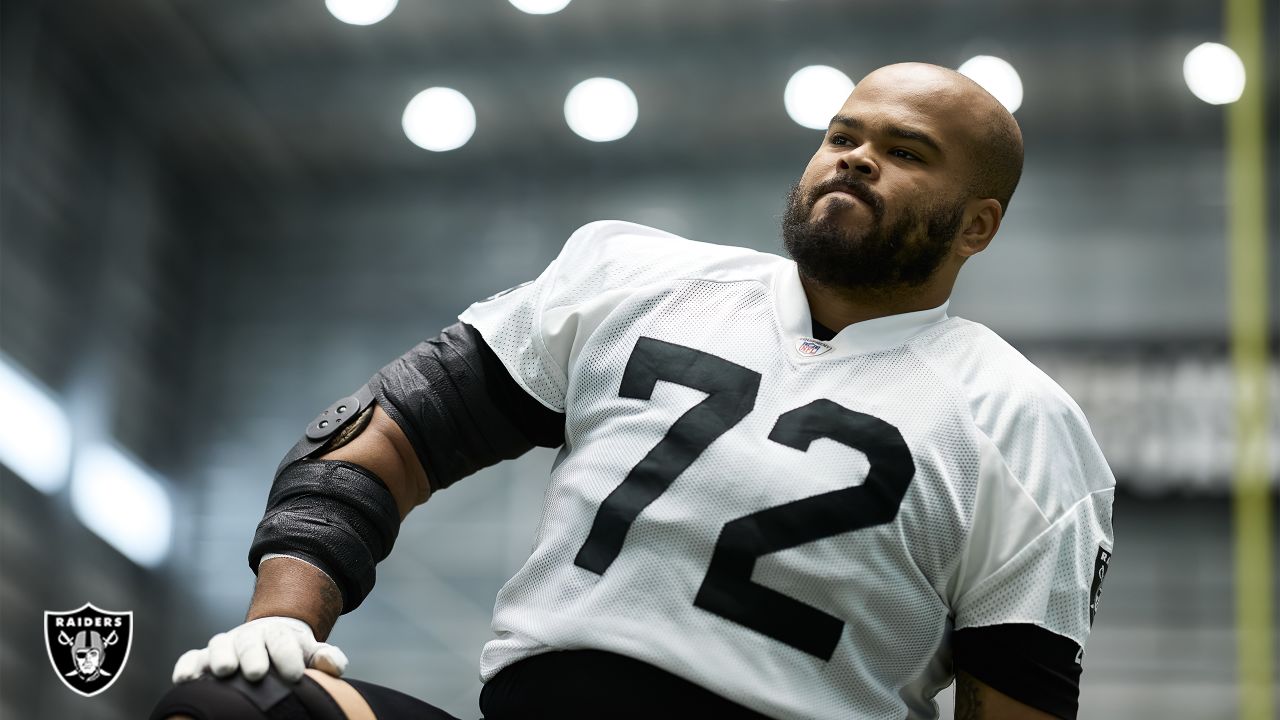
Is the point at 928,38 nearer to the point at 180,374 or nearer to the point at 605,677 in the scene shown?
the point at 180,374

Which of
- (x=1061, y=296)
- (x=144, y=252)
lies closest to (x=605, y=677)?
(x=1061, y=296)

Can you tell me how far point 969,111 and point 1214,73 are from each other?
331 centimetres

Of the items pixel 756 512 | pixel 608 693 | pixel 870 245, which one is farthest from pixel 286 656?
pixel 870 245

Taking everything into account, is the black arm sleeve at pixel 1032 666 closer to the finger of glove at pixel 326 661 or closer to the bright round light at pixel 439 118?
the finger of glove at pixel 326 661

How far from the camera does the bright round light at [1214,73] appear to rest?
13.9 ft

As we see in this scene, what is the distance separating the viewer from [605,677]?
1173 millimetres

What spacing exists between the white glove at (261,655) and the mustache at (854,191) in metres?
0.66

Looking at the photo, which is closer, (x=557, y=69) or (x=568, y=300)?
(x=568, y=300)

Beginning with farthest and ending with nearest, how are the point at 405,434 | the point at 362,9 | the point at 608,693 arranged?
1. the point at 362,9
2. the point at 405,434
3. the point at 608,693

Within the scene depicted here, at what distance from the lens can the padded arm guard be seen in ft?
4.08

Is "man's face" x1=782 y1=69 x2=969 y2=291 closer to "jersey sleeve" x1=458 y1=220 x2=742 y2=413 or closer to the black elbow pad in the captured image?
"jersey sleeve" x1=458 y1=220 x2=742 y2=413

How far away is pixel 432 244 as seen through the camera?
5.07 metres

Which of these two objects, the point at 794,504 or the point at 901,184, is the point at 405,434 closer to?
the point at 794,504

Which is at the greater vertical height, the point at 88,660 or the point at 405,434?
the point at 405,434
